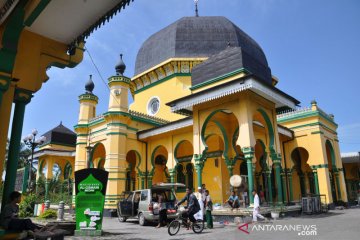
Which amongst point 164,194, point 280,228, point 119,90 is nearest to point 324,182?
point 280,228

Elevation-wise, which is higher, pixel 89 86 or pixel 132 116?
pixel 89 86

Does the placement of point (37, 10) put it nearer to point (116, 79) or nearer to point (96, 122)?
point (116, 79)

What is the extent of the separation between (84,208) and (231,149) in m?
9.56

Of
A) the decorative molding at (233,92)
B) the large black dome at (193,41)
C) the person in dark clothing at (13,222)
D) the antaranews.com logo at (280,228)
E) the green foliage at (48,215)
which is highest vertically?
the large black dome at (193,41)

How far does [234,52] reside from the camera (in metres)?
A: 15.0

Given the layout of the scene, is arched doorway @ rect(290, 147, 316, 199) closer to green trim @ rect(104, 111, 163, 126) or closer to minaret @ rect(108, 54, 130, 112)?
green trim @ rect(104, 111, 163, 126)

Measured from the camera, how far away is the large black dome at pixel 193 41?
76.9ft

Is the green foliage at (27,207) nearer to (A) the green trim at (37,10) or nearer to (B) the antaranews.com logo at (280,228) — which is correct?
(B) the antaranews.com logo at (280,228)

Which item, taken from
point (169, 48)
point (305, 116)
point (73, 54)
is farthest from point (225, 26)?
point (73, 54)

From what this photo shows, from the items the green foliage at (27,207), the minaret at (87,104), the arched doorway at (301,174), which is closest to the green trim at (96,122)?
the minaret at (87,104)

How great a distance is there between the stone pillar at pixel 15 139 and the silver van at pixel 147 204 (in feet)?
22.2

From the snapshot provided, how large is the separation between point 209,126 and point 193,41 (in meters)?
9.57

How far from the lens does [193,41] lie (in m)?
24.0

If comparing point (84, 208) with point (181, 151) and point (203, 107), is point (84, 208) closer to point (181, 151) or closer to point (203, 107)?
point (203, 107)
